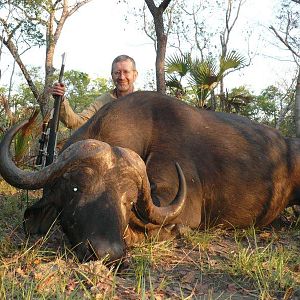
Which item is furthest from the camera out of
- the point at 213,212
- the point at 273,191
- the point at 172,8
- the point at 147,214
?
the point at 172,8

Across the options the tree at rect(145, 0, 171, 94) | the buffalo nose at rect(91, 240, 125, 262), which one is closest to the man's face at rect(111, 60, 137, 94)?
the buffalo nose at rect(91, 240, 125, 262)

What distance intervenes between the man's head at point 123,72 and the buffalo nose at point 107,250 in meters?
3.90

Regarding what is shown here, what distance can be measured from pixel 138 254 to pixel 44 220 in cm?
97

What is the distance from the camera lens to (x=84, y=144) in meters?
3.68

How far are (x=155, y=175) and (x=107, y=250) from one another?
1408mm

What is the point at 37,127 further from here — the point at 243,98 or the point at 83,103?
the point at 83,103

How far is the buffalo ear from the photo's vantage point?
413 cm

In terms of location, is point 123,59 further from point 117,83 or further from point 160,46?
point 160,46

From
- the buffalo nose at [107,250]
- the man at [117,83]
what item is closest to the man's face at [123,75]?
the man at [117,83]

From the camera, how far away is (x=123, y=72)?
673 centimetres

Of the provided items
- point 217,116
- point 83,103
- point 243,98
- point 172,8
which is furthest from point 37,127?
point 83,103

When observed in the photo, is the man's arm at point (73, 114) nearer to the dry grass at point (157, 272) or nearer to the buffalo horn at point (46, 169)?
the dry grass at point (157, 272)

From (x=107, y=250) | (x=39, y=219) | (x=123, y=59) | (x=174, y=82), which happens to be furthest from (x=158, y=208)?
(x=174, y=82)

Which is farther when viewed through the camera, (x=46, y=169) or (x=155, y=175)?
(x=155, y=175)
